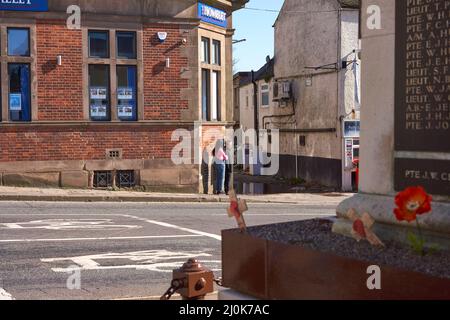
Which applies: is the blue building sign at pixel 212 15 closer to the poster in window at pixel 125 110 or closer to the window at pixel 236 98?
the poster in window at pixel 125 110

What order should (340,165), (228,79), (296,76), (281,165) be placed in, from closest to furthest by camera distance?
(228,79), (340,165), (296,76), (281,165)

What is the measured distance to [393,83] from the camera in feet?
16.2

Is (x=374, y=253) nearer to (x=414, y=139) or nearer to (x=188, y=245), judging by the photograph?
(x=414, y=139)

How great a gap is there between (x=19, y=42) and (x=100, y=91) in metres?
2.70

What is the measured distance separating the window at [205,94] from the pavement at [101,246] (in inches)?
231

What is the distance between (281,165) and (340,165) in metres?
7.44

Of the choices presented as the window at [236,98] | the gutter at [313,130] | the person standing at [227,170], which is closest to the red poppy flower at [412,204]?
the person standing at [227,170]

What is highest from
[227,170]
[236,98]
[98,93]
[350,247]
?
[236,98]

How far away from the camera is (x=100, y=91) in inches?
807

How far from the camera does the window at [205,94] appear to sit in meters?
22.6

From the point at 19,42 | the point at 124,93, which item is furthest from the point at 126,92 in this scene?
the point at 19,42

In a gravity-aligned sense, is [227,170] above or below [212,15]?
below

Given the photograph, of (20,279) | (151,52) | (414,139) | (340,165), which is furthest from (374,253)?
(340,165)

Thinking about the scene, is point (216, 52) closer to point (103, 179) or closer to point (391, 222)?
point (103, 179)
